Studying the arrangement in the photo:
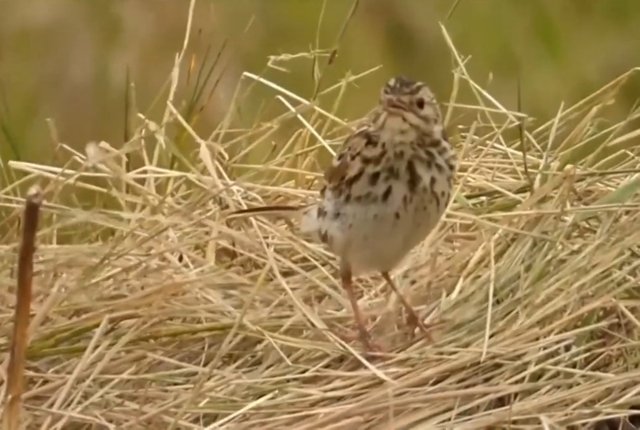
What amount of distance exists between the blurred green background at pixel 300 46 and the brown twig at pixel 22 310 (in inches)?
88.3

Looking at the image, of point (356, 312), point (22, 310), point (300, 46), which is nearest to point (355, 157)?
point (356, 312)

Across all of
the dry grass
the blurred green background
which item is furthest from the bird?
the blurred green background

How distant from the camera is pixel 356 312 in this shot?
125 inches

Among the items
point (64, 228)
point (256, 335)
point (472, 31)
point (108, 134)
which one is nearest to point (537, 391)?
point (256, 335)

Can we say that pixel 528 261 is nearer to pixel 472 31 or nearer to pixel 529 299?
pixel 529 299

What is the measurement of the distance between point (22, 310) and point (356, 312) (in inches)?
29.8

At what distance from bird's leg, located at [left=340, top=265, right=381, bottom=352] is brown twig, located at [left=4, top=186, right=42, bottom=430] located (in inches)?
25.2

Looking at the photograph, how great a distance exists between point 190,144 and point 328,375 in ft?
3.82

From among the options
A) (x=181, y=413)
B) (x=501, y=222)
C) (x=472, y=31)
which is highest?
(x=472, y=31)

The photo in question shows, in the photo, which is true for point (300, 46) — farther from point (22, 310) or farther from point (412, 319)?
point (22, 310)

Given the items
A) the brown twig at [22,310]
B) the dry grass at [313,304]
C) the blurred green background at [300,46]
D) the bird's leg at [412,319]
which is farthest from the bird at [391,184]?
the blurred green background at [300,46]

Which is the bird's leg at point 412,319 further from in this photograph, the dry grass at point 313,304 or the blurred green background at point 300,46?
the blurred green background at point 300,46

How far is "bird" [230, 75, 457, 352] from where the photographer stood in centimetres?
317

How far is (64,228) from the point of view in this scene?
3609 mm
